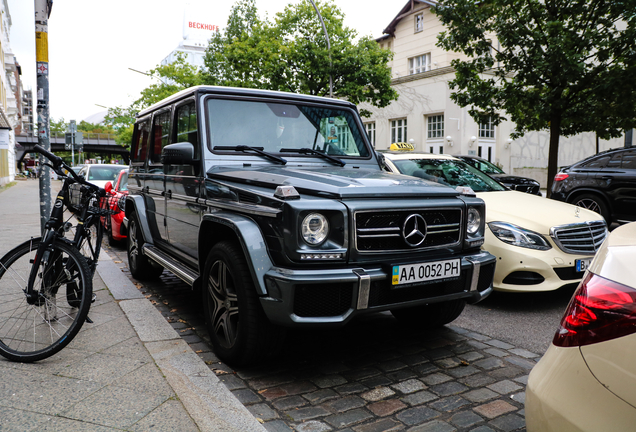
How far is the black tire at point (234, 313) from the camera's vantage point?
10.4 feet

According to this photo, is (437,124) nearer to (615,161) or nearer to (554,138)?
(554,138)

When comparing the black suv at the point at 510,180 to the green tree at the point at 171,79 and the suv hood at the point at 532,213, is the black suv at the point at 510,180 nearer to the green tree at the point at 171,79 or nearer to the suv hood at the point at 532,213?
the suv hood at the point at 532,213

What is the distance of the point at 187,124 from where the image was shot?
14.8ft

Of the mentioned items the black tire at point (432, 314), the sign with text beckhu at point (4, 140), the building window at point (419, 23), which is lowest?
the black tire at point (432, 314)

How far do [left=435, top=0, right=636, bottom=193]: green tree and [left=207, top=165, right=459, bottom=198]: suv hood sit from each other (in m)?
10.7

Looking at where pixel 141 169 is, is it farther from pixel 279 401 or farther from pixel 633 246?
pixel 633 246

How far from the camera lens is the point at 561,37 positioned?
12.3 metres

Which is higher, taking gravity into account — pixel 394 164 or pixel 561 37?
pixel 561 37

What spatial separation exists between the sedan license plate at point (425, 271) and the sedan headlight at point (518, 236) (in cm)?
181

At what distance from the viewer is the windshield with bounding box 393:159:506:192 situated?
640cm

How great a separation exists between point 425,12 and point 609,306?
37.8 meters

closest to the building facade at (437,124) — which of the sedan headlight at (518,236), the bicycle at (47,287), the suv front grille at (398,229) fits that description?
the sedan headlight at (518,236)

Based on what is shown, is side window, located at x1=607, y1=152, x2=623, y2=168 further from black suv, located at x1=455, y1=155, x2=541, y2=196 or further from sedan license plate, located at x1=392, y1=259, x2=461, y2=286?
sedan license plate, located at x1=392, y1=259, x2=461, y2=286

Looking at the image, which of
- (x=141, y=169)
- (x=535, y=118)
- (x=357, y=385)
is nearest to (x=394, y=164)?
(x=141, y=169)
